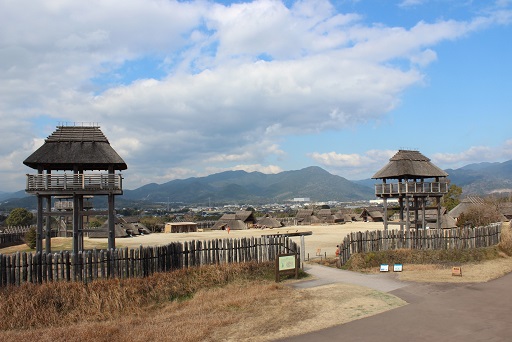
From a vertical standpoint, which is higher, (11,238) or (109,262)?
(109,262)

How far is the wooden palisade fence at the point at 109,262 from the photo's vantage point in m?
18.0

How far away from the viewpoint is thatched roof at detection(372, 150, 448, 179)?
3503 centimetres

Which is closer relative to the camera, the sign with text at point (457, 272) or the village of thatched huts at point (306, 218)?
the sign with text at point (457, 272)

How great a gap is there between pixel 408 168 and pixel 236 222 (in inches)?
1953

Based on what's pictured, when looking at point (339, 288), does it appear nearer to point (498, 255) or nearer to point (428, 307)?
point (428, 307)

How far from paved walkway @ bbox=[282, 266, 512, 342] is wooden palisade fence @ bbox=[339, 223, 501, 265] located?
21.9 ft

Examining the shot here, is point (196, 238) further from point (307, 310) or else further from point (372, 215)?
point (372, 215)

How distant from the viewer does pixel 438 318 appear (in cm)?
1466

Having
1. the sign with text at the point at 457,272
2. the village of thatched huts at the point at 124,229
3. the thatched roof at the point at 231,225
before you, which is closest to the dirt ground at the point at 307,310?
the sign with text at the point at 457,272

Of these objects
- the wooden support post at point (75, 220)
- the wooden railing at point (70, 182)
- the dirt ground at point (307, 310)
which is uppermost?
the wooden railing at point (70, 182)

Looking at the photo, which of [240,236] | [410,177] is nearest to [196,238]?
[240,236]

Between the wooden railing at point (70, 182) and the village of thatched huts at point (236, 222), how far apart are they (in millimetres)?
53486

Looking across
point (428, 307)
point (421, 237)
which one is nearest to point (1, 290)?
point (428, 307)

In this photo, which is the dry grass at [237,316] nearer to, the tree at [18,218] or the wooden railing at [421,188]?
the wooden railing at [421,188]
